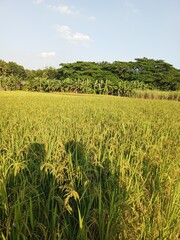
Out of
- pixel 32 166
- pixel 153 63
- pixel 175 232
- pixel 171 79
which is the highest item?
pixel 153 63

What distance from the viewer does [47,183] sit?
1.82 meters

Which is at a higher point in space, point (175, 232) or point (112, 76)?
point (112, 76)

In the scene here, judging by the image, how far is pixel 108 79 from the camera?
41.9 metres

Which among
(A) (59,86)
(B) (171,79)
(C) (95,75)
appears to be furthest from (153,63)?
(A) (59,86)

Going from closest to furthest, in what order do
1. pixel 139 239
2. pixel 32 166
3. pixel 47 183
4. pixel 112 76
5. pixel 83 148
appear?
pixel 139 239 < pixel 47 183 < pixel 32 166 < pixel 83 148 < pixel 112 76

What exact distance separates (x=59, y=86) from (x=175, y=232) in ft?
131

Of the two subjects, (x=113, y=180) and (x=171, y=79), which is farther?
(x=171, y=79)

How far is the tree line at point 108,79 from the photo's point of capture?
39.1 meters

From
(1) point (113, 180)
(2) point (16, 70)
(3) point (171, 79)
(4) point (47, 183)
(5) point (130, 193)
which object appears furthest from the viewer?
(2) point (16, 70)

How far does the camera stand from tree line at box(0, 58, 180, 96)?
39.1 meters

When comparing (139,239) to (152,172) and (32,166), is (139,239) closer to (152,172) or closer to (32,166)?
(152,172)

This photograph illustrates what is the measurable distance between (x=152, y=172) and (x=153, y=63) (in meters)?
45.4

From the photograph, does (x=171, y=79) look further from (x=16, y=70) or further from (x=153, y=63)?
(x=16, y=70)

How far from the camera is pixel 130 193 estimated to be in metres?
1.55
